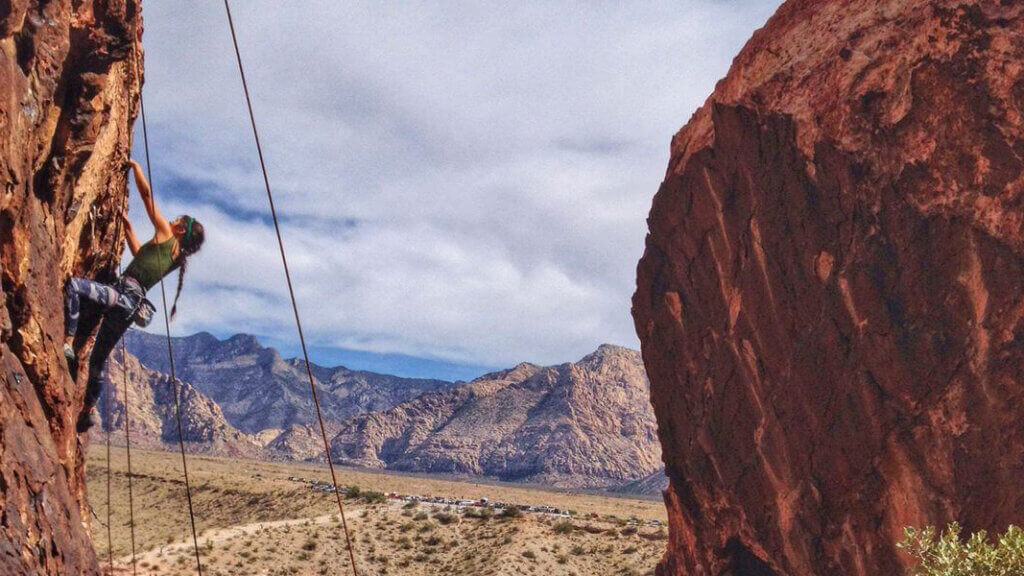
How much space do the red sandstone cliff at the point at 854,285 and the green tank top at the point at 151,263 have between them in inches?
647

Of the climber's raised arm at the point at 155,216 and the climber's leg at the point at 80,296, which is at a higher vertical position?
the climber's raised arm at the point at 155,216

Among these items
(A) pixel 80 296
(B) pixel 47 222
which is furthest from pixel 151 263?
(B) pixel 47 222

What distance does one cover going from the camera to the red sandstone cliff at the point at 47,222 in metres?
5.96

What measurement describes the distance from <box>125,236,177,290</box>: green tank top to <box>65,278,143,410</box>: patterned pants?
0.21 meters

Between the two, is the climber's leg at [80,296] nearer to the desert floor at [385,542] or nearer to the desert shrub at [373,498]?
the desert floor at [385,542]

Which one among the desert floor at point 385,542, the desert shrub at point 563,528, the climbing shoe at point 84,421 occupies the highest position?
the climbing shoe at point 84,421

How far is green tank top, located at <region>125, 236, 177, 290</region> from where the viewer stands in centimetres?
1008

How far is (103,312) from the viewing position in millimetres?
9633

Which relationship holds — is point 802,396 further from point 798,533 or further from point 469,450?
point 469,450

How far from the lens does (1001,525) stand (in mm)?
17641

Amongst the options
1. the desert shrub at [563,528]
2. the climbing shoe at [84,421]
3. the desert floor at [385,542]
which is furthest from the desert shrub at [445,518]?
the climbing shoe at [84,421]

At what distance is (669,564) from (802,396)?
8.85 m

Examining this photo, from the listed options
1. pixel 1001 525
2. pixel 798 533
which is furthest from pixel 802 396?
pixel 1001 525

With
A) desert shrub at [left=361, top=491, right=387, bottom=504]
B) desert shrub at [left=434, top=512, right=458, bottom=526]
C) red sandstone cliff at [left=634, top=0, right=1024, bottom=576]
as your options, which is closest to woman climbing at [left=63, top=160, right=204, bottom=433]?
red sandstone cliff at [left=634, top=0, right=1024, bottom=576]
